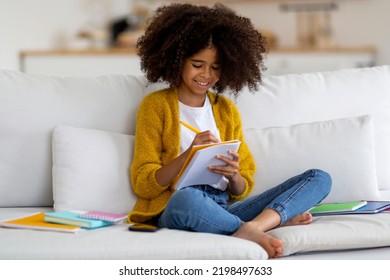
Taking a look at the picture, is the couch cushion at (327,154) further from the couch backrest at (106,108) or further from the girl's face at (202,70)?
the girl's face at (202,70)

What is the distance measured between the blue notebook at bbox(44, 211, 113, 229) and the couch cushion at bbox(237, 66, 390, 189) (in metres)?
0.73

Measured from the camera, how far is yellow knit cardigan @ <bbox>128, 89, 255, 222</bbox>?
89.9 inches

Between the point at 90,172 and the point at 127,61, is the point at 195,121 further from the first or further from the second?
the point at 127,61

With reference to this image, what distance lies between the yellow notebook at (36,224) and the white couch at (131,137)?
0.04 meters

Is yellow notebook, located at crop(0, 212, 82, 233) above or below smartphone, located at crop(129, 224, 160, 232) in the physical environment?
above

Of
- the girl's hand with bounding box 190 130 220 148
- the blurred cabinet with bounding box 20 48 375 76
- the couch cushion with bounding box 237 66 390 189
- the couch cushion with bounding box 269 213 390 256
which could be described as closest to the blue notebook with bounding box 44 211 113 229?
the girl's hand with bounding box 190 130 220 148

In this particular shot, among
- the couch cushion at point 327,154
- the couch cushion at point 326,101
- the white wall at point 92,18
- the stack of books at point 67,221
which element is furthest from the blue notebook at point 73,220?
the white wall at point 92,18

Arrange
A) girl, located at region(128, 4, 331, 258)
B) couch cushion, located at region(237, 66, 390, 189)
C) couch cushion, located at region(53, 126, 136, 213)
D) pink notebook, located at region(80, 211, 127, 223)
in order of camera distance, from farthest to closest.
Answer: couch cushion, located at region(237, 66, 390, 189) < couch cushion, located at region(53, 126, 136, 213) < girl, located at region(128, 4, 331, 258) < pink notebook, located at region(80, 211, 127, 223)

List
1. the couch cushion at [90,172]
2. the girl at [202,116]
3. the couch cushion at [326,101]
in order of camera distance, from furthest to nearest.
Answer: the couch cushion at [326,101] < the couch cushion at [90,172] < the girl at [202,116]

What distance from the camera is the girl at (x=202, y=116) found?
221 centimetres

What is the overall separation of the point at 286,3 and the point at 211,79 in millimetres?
3906

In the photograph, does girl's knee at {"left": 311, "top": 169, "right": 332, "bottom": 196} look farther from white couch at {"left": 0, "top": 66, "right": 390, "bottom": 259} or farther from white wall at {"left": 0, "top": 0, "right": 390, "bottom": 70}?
white wall at {"left": 0, "top": 0, "right": 390, "bottom": 70}

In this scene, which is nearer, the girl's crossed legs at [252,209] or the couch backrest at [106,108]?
the girl's crossed legs at [252,209]
